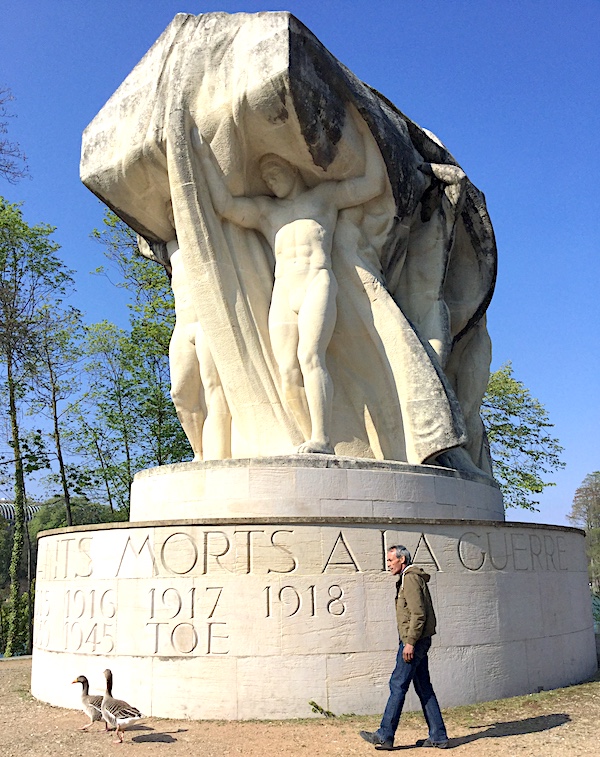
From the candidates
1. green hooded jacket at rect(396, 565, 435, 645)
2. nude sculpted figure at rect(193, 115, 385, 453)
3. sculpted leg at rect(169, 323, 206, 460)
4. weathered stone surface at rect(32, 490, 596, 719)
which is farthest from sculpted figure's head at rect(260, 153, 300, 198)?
green hooded jacket at rect(396, 565, 435, 645)

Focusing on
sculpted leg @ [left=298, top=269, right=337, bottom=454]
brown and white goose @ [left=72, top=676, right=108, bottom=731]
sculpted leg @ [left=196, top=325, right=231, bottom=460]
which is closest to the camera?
brown and white goose @ [left=72, top=676, right=108, bottom=731]

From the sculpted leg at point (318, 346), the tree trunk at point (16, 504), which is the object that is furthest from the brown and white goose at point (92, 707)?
the tree trunk at point (16, 504)

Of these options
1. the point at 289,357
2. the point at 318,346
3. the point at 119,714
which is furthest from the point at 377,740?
the point at 289,357

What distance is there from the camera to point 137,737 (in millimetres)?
6094

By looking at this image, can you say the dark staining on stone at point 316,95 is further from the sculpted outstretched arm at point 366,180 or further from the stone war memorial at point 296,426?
the sculpted outstretched arm at point 366,180

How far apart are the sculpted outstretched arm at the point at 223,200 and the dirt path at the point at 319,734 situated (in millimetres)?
5977

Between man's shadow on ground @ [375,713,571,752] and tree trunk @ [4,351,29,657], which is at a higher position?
tree trunk @ [4,351,29,657]

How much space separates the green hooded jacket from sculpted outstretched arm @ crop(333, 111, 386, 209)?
18.0ft

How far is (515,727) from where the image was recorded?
20.6ft

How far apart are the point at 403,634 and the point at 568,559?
443cm

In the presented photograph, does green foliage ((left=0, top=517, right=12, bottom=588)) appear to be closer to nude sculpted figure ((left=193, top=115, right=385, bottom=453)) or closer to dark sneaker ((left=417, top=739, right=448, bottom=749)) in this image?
nude sculpted figure ((left=193, top=115, right=385, bottom=453))

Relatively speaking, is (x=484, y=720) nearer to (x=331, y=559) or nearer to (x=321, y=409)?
(x=331, y=559)

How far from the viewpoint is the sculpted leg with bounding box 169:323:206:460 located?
10188 millimetres

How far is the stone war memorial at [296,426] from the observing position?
22.8ft
